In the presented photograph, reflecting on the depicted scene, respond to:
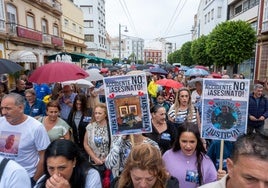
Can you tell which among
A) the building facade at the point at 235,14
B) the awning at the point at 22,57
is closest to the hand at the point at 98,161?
the awning at the point at 22,57

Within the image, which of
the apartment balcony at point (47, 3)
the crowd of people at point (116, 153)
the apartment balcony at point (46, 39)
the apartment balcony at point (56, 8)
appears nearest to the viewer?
the crowd of people at point (116, 153)

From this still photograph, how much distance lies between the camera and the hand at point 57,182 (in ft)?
6.51

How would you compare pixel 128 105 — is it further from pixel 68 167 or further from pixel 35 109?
pixel 35 109

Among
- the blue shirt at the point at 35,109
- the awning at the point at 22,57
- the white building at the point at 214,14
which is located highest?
the white building at the point at 214,14

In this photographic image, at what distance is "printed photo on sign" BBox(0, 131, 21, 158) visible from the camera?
10.2 ft

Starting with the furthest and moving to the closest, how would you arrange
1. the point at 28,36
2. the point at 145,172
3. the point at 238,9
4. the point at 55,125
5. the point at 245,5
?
the point at 238,9
the point at 245,5
the point at 28,36
the point at 55,125
the point at 145,172

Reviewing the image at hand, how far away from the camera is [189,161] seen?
290 centimetres

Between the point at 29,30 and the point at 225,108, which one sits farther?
the point at 29,30

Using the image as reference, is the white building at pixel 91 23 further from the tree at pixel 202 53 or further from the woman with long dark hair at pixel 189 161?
the woman with long dark hair at pixel 189 161

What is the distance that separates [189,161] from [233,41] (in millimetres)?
16667

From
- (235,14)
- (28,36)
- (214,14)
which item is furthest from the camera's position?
(214,14)

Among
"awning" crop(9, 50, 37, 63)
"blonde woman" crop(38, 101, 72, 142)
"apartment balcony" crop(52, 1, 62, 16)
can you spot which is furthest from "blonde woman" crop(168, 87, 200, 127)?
"apartment balcony" crop(52, 1, 62, 16)

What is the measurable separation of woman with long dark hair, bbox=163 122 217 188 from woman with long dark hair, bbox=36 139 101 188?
40.2 inches

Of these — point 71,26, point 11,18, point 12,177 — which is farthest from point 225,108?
point 71,26
